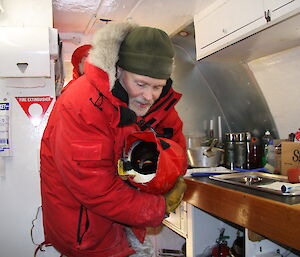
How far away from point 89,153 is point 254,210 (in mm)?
731

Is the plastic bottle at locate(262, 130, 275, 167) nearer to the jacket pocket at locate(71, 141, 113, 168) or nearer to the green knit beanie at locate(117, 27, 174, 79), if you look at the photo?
the green knit beanie at locate(117, 27, 174, 79)

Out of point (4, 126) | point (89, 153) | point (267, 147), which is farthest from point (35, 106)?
point (267, 147)

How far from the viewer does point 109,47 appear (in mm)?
1121

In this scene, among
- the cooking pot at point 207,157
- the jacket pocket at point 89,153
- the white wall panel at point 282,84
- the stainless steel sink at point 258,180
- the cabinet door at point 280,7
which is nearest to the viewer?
the jacket pocket at point 89,153

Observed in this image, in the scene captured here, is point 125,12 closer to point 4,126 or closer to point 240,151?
point 4,126

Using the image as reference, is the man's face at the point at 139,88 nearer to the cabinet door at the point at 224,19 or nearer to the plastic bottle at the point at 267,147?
the cabinet door at the point at 224,19

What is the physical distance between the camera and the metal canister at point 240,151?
214cm

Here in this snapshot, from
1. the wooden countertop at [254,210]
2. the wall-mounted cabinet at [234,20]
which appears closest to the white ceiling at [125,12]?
the wall-mounted cabinet at [234,20]

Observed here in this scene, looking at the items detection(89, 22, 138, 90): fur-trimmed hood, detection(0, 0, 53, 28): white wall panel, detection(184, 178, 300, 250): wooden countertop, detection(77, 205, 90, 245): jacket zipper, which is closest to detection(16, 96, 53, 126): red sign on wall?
detection(0, 0, 53, 28): white wall panel

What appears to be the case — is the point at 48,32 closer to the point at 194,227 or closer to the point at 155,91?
the point at 155,91

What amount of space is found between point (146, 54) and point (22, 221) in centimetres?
129

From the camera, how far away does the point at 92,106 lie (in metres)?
1.01

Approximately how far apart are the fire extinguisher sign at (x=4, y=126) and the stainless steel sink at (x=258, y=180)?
4.01ft

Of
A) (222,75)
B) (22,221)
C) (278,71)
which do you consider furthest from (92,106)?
(222,75)
